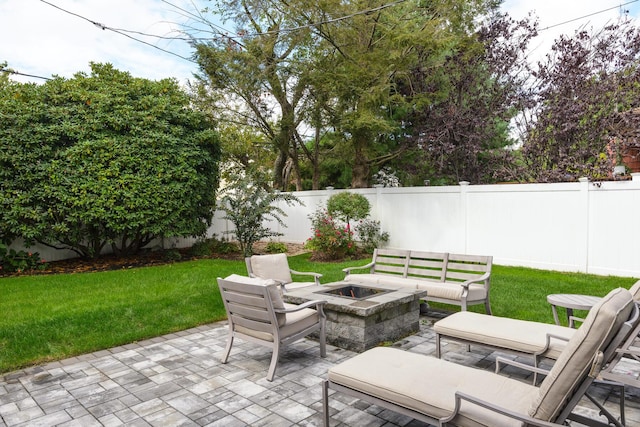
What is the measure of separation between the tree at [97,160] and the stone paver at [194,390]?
5.63 metres

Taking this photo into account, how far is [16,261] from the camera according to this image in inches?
377

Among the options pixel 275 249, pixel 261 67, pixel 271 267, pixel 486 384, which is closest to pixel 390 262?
pixel 271 267

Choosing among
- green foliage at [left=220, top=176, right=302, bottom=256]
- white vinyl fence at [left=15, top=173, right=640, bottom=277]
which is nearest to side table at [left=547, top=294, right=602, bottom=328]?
white vinyl fence at [left=15, top=173, right=640, bottom=277]

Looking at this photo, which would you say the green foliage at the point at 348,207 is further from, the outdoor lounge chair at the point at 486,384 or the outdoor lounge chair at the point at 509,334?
the outdoor lounge chair at the point at 486,384

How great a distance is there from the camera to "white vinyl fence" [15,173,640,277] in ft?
25.9

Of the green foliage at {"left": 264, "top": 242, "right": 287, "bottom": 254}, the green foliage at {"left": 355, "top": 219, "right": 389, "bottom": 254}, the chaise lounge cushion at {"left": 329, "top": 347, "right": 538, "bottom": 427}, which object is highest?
the green foliage at {"left": 355, "top": 219, "right": 389, "bottom": 254}

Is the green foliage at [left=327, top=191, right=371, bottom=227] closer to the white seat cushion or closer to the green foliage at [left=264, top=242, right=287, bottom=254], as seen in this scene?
the green foliage at [left=264, top=242, right=287, bottom=254]

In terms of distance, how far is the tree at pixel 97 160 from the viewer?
9.05 metres

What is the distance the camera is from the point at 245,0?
40.9 feet

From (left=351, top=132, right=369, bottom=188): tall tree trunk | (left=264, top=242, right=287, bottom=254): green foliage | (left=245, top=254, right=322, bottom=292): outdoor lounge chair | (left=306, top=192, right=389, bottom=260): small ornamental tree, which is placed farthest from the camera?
(left=351, top=132, right=369, bottom=188): tall tree trunk

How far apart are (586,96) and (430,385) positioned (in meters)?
10.7

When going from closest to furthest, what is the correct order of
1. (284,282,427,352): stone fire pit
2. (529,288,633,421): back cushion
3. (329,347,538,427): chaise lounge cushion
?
(529,288,633,421): back cushion → (329,347,538,427): chaise lounge cushion → (284,282,427,352): stone fire pit

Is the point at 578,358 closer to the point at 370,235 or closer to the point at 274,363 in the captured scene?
the point at 274,363

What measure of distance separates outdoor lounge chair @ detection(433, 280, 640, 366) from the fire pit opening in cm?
137
